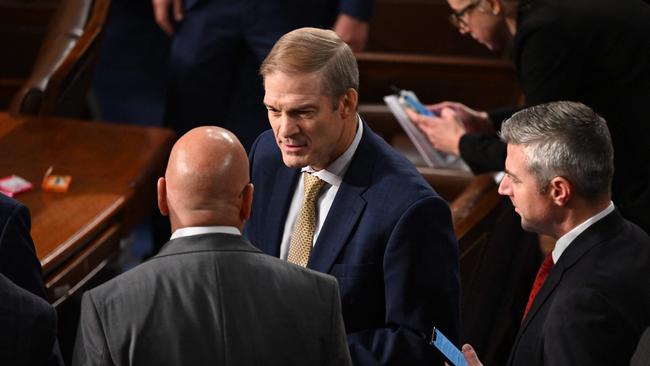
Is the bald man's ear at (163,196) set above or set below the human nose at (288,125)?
below

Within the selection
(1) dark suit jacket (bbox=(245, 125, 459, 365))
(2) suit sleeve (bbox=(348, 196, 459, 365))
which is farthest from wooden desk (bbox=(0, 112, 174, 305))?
(2) suit sleeve (bbox=(348, 196, 459, 365))

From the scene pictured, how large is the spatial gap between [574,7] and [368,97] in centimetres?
194

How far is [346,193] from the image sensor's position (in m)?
2.49

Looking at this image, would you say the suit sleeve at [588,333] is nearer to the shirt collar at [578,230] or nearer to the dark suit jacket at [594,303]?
the dark suit jacket at [594,303]

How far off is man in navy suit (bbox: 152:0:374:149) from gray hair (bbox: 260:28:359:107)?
6.83 feet

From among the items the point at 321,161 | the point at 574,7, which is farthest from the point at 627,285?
the point at 574,7

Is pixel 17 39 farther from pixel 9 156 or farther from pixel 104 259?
pixel 104 259

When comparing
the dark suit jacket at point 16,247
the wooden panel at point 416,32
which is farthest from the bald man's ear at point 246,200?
the wooden panel at point 416,32

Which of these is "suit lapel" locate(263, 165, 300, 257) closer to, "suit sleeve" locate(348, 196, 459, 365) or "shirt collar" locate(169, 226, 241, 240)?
"suit sleeve" locate(348, 196, 459, 365)

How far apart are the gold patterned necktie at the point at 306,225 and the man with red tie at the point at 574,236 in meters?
0.44

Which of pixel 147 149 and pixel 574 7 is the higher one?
pixel 574 7

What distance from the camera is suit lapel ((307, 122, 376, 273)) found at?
247cm

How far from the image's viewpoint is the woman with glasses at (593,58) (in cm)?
316

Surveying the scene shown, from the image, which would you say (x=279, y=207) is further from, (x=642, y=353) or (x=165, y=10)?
(x=165, y=10)
